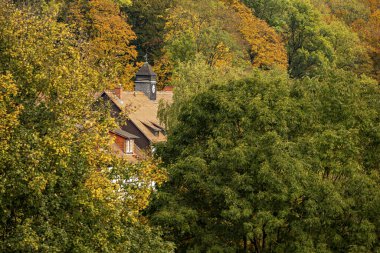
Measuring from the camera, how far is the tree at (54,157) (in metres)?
24.2

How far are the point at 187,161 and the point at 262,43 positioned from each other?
61.7 metres

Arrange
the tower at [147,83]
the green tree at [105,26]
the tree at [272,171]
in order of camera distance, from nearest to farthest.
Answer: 1. the tree at [272,171]
2. the tower at [147,83]
3. the green tree at [105,26]

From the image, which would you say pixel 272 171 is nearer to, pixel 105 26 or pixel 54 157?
pixel 54 157

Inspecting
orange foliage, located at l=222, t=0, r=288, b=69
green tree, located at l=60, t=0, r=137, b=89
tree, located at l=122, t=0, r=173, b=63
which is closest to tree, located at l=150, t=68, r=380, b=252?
green tree, located at l=60, t=0, r=137, b=89

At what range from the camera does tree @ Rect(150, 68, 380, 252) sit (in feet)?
120

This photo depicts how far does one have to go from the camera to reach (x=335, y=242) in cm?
3694

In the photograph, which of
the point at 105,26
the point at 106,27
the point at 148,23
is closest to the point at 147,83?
the point at 106,27

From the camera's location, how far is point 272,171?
36.8m

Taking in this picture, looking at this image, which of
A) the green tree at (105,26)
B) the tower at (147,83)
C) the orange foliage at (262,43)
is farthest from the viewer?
the orange foliage at (262,43)

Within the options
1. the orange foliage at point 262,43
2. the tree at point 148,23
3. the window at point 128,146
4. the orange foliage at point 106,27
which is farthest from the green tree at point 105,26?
the window at point 128,146

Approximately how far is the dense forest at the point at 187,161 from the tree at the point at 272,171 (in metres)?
0.06

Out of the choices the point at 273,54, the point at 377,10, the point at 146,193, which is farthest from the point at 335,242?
the point at 377,10

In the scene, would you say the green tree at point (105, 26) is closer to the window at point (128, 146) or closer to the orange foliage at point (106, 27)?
the orange foliage at point (106, 27)

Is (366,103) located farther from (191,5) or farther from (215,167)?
(191,5)
